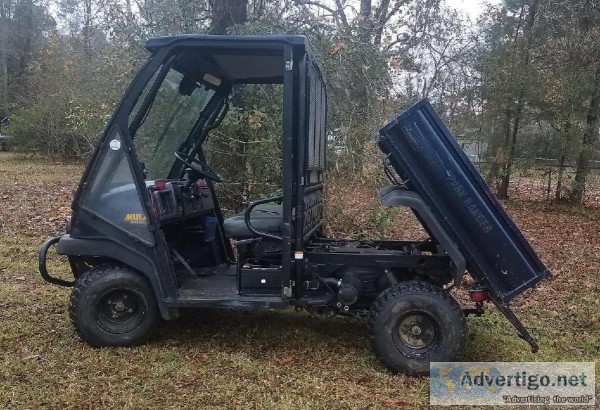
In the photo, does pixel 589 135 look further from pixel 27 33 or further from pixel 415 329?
pixel 27 33

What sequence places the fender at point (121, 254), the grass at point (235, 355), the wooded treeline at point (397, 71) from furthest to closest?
the wooded treeline at point (397, 71)
the fender at point (121, 254)
the grass at point (235, 355)

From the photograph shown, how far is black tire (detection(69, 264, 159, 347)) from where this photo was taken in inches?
160

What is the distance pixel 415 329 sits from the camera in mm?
3893

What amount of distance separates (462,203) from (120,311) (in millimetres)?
2600

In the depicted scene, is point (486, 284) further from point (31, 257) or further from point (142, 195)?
point (31, 257)

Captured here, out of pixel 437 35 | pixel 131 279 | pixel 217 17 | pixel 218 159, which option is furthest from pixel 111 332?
pixel 437 35

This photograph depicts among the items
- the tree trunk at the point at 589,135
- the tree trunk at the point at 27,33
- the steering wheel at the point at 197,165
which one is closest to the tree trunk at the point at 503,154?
the tree trunk at the point at 589,135

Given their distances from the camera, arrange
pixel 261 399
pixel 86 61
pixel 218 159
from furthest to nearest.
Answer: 1. pixel 86 61
2. pixel 218 159
3. pixel 261 399

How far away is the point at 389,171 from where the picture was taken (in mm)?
4086

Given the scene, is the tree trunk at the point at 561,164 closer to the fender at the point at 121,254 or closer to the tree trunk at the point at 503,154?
the tree trunk at the point at 503,154

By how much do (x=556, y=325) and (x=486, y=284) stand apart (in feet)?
5.28

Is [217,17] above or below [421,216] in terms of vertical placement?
above

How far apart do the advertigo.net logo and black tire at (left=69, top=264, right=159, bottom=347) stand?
83.3 inches

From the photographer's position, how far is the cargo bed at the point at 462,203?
3.80 meters
